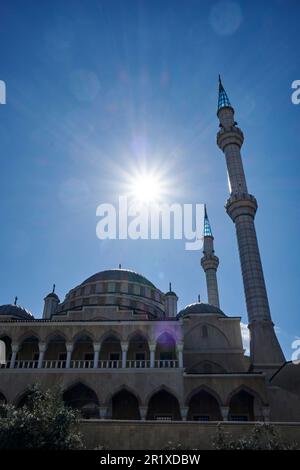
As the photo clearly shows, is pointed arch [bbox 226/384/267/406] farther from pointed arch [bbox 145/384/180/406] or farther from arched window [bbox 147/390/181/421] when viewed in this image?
arched window [bbox 147/390/181/421]

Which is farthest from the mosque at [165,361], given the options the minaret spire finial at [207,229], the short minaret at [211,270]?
the minaret spire finial at [207,229]

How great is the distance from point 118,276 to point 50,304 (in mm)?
6234

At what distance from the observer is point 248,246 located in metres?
28.0

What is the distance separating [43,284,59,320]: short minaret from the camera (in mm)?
31237

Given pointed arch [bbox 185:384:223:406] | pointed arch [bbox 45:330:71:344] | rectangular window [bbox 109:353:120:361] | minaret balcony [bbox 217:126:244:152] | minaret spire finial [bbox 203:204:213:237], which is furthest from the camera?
minaret spire finial [bbox 203:204:213:237]

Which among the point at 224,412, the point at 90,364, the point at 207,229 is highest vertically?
the point at 207,229

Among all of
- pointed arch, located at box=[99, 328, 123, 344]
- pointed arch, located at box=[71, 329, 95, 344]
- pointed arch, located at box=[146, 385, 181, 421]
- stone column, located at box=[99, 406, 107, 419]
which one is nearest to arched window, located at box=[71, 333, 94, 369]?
pointed arch, located at box=[71, 329, 95, 344]

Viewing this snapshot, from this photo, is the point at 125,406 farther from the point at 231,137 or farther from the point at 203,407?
the point at 231,137

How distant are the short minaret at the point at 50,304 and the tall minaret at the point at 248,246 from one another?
15.8 meters

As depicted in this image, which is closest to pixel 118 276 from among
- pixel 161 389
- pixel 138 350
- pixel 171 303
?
pixel 171 303

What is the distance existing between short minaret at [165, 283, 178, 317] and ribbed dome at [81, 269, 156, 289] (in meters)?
3.90

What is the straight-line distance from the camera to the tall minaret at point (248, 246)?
2402 centimetres
